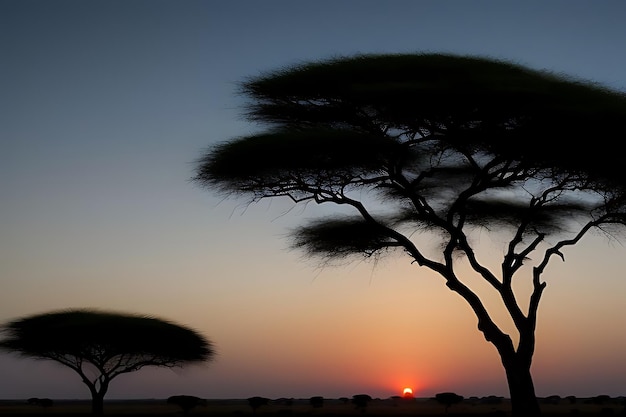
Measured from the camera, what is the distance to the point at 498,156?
26672mm

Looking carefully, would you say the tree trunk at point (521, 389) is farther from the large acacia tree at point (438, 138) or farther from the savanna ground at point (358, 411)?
the savanna ground at point (358, 411)

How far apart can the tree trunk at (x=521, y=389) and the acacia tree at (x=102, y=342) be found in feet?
65.1

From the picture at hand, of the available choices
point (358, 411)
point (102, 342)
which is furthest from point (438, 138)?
point (358, 411)

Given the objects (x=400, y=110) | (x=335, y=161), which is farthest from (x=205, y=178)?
(x=400, y=110)

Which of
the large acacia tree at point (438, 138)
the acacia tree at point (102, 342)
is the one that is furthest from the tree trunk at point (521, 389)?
the acacia tree at point (102, 342)

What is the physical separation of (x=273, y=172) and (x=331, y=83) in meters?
2.69

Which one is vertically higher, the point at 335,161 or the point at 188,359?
the point at 335,161

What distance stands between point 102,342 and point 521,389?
69.7 feet

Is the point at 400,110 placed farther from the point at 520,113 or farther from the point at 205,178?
the point at 205,178

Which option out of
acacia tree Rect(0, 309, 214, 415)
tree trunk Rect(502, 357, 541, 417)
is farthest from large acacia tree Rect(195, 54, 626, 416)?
acacia tree Rect(0, 309, 214, 415)

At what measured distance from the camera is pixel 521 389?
26891mm

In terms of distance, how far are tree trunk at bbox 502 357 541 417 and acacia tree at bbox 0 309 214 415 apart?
1985 centimetres

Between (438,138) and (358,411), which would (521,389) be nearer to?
(438,138)

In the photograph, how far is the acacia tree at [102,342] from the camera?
42.4 meters
